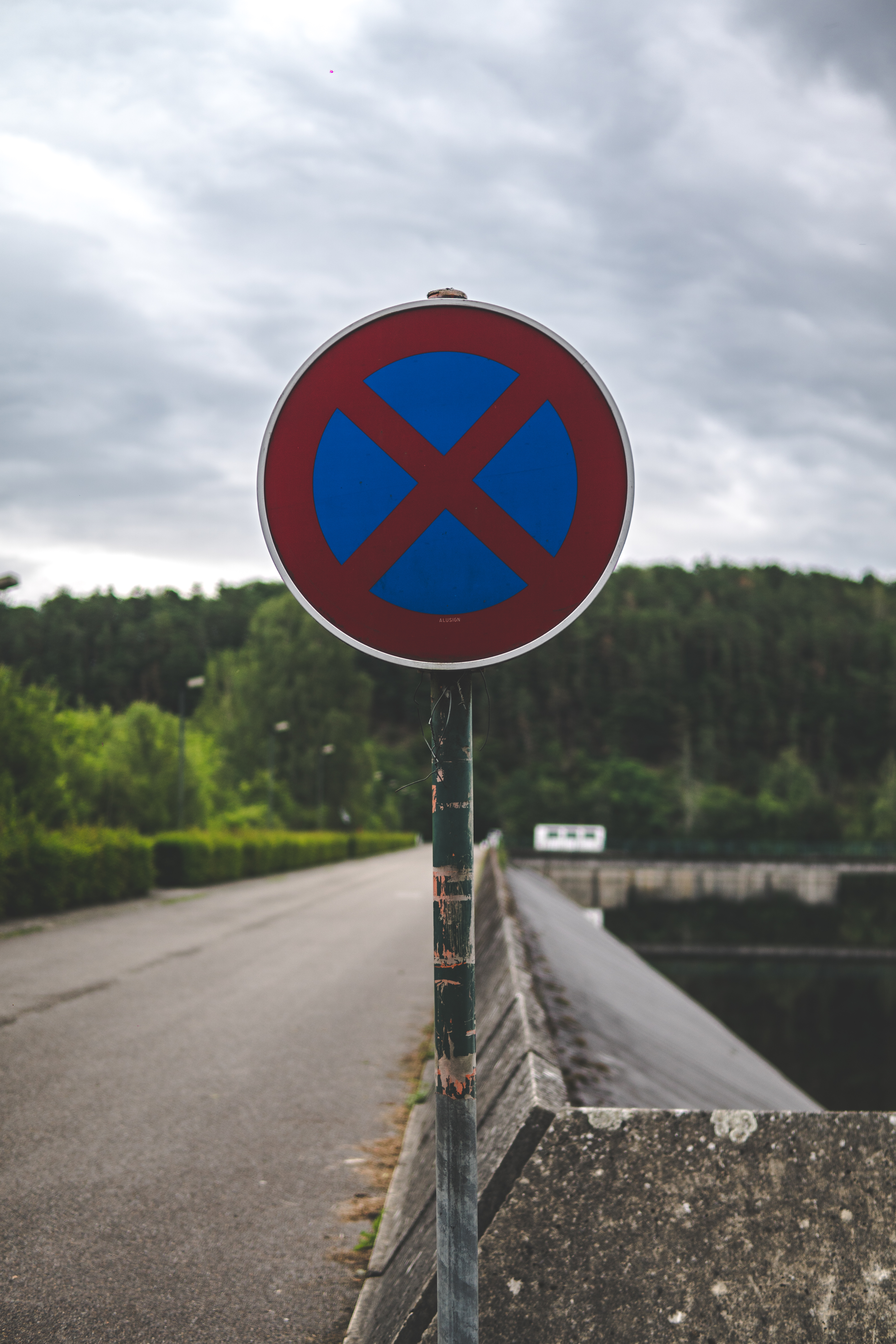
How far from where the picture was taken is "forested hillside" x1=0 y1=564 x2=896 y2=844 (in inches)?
2237

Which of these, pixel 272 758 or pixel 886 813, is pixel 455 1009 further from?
pixel 886 813

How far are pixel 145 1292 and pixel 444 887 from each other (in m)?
2.45

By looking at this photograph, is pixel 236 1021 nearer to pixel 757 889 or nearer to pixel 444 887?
pixel 444 887

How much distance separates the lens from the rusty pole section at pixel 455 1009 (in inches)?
74.3

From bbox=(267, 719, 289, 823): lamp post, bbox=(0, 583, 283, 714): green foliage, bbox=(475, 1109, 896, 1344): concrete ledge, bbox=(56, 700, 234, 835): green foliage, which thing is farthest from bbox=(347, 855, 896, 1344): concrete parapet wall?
bbox=(0, 583, 283, 714): green foliage

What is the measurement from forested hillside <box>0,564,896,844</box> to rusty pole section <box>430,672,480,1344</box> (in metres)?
0.11

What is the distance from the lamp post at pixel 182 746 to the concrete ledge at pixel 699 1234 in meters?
28.3

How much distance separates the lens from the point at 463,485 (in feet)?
6.48

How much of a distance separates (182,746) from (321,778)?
25.0 meters

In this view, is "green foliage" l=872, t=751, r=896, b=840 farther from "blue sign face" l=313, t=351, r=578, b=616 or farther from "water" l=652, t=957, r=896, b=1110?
"blue sign face" l=313, t=351, r=578, b=616

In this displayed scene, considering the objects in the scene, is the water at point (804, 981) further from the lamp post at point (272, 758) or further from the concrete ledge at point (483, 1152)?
the lamp post at point (272, 758)

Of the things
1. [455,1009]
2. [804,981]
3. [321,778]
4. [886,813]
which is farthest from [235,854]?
[886,813]

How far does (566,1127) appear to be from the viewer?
7.95 feet

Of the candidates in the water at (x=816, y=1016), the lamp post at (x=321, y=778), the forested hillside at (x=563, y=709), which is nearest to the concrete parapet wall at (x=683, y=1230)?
the forested hillside at (x=563, y=709)
